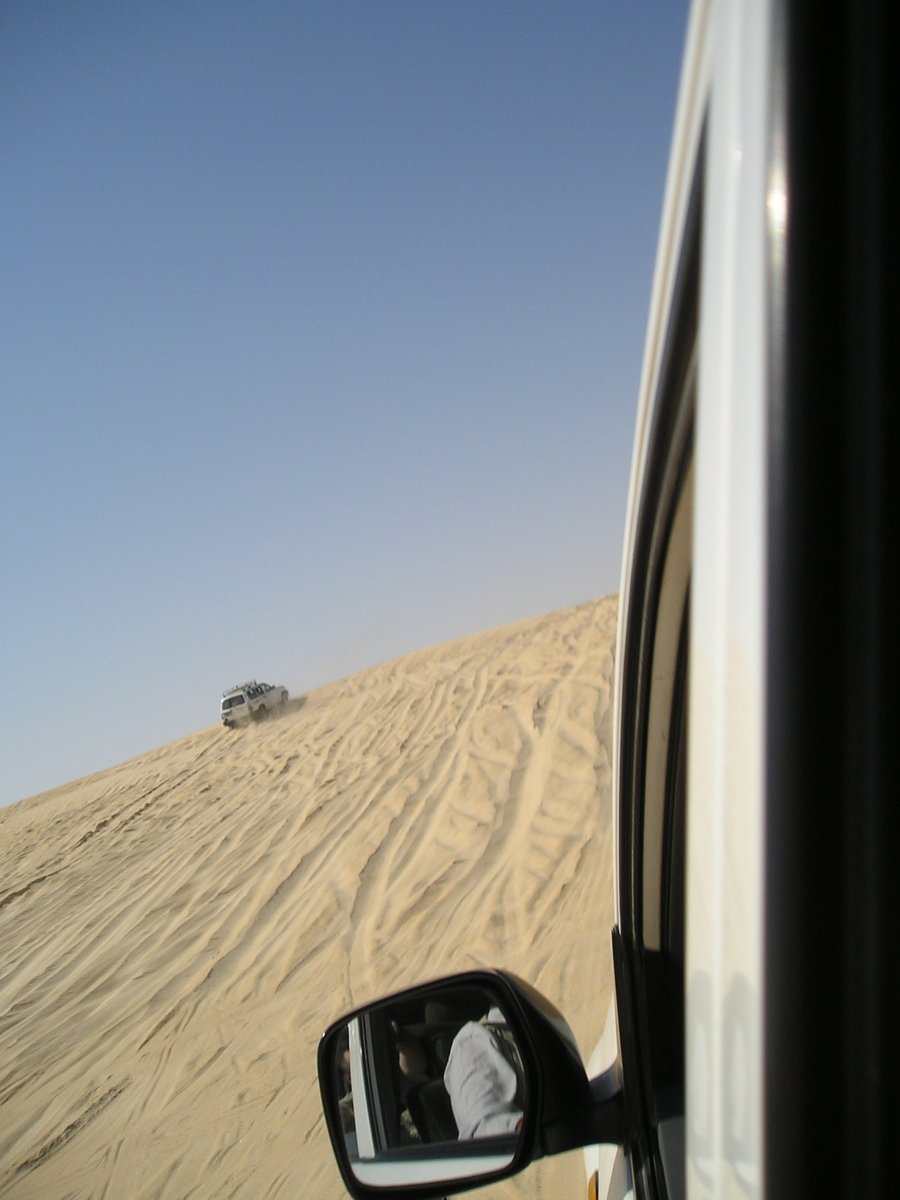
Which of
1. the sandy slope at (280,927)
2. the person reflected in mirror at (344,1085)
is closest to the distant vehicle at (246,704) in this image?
the sandy slope at (280,927)

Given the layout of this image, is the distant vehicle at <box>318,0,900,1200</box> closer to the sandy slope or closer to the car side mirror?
the car side mirror

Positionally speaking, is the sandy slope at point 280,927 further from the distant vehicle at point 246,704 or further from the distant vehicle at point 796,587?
the distant vehicle at point 246,704

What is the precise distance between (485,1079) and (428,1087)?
23 centimetres

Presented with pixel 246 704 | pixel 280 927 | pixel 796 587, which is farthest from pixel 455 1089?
pixel 246 704

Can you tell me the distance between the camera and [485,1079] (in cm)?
142

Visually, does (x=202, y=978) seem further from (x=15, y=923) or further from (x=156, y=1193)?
(x=15, y=923)

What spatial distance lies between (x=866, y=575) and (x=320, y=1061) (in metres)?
1.73

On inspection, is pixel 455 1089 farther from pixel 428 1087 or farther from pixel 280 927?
pixel 280 927

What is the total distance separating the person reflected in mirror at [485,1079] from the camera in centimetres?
137

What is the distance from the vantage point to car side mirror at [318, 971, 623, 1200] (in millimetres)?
1269

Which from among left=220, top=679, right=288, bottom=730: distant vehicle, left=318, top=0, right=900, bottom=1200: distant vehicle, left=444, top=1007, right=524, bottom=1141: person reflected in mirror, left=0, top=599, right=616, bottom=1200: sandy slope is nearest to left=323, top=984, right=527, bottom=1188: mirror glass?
left=444, top=1007, right=524, bottom=1141: person reflected in mirror

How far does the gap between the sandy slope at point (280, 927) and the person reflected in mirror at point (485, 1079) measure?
2.65 m

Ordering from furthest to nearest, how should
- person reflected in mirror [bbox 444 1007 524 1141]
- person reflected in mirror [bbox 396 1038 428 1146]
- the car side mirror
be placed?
person reflected in mirror [bbox 396 1038 428 1146]
person reflected in mirror [bbox 444 1007 524 1141]
the car side mirror

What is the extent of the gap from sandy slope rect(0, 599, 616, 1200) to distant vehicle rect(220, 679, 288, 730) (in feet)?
28.7
